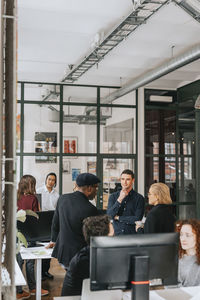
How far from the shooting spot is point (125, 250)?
2557 millimetres

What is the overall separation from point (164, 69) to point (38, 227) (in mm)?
3699

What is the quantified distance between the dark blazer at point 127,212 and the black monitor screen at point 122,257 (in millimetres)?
2432

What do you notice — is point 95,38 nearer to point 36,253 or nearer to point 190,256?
point 36,253

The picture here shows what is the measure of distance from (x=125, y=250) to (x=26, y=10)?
397 centimetres

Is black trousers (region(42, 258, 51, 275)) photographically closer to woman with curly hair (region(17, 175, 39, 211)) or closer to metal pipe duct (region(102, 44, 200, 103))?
woman with curly hair (region(17, 175, 39, 211))

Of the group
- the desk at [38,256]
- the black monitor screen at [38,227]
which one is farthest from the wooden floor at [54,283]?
the black monitor screen at [38,227]

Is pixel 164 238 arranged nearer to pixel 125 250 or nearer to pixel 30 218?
pixel 125 250

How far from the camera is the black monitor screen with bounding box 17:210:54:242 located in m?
5.11

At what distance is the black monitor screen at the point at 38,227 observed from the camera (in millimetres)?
5113

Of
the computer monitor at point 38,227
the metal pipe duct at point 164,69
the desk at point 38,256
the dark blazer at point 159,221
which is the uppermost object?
the metal pipe duct at point 164,69

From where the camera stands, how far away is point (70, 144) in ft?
32.3

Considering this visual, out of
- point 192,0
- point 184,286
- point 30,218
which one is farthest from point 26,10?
point 184,286

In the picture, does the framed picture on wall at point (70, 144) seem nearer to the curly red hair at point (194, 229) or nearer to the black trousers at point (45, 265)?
the black trousers at point (45, 265)

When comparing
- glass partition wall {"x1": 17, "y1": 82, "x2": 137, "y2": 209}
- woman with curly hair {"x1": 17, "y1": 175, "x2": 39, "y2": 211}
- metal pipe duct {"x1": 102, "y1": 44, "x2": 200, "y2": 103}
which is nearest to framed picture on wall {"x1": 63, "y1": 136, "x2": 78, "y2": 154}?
glass partition wall {"x1": 17, "y1": 82, "x2": 137, "y2": 209}
